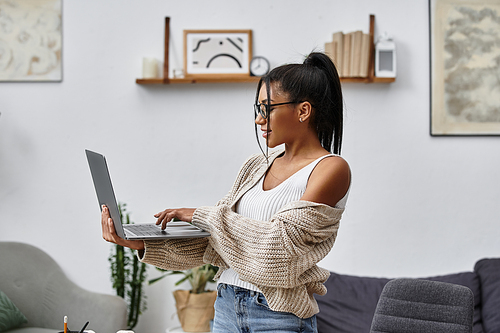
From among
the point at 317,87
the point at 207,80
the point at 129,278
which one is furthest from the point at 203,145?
the point at 317,87

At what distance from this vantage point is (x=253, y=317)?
1.08 metres

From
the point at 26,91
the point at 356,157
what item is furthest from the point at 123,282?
the point at 356,157

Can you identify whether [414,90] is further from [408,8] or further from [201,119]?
[201,119]

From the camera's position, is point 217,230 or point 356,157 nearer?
point 217,230

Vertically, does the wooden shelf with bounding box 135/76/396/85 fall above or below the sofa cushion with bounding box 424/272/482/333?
above

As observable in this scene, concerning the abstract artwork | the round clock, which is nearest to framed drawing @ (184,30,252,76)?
the round clock

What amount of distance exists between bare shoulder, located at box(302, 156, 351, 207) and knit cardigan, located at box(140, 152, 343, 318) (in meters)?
0.02

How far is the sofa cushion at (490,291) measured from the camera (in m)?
2.26

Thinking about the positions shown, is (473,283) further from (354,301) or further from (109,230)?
(109,230)

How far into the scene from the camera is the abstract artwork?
106 inches

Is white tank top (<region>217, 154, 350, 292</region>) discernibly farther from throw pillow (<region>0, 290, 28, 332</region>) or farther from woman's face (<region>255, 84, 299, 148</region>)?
throw pillow (<region>0, 290, 28, 332</region>)

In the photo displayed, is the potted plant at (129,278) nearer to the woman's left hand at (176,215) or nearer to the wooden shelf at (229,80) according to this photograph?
the wooden shelf at (229,80)

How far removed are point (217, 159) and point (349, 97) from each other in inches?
33.4

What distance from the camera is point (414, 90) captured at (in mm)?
2738
